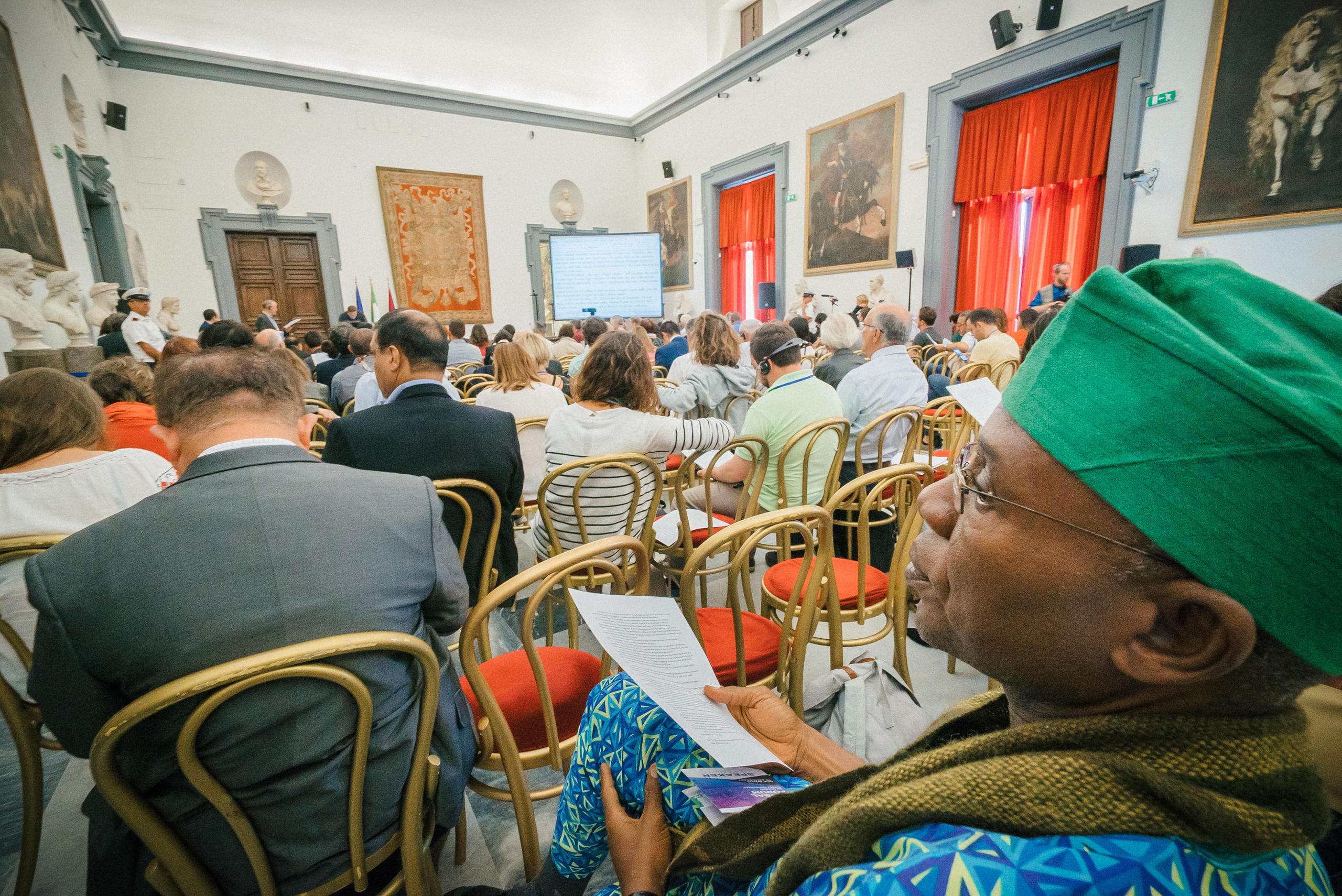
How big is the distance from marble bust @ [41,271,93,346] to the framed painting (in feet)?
26.9

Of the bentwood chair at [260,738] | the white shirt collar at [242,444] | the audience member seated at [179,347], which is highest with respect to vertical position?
the audience member seated at [179,347]

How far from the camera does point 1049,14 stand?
5246mm

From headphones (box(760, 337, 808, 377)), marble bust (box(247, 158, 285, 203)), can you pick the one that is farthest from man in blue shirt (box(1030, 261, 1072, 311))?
marble bust (box(247, 158, 285, 203))

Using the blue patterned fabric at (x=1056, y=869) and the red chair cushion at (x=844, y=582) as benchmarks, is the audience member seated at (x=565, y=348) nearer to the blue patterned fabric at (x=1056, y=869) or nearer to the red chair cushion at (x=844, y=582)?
the red chair cushion at (x=844, y=582)

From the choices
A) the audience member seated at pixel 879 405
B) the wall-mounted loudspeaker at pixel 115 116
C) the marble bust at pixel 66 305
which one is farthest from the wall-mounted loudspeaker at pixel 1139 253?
the wall-mounted loudspeaker at pixel 115 116

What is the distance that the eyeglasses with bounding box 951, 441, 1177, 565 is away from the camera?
426mm

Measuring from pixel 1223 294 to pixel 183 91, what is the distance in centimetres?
1155

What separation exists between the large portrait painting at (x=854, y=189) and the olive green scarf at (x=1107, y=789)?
24.9 ft

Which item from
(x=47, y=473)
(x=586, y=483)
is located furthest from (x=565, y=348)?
(x=47, y=473)

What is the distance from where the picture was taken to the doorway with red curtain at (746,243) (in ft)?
30.8

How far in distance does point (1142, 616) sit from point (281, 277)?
11168 millimetres

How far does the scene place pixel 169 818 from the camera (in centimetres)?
81

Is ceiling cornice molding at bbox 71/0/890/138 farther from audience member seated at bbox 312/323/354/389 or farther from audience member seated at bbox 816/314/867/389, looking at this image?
audience member seated at bbox 816/314/867/389

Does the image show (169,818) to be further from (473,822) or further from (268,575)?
(473,822)
